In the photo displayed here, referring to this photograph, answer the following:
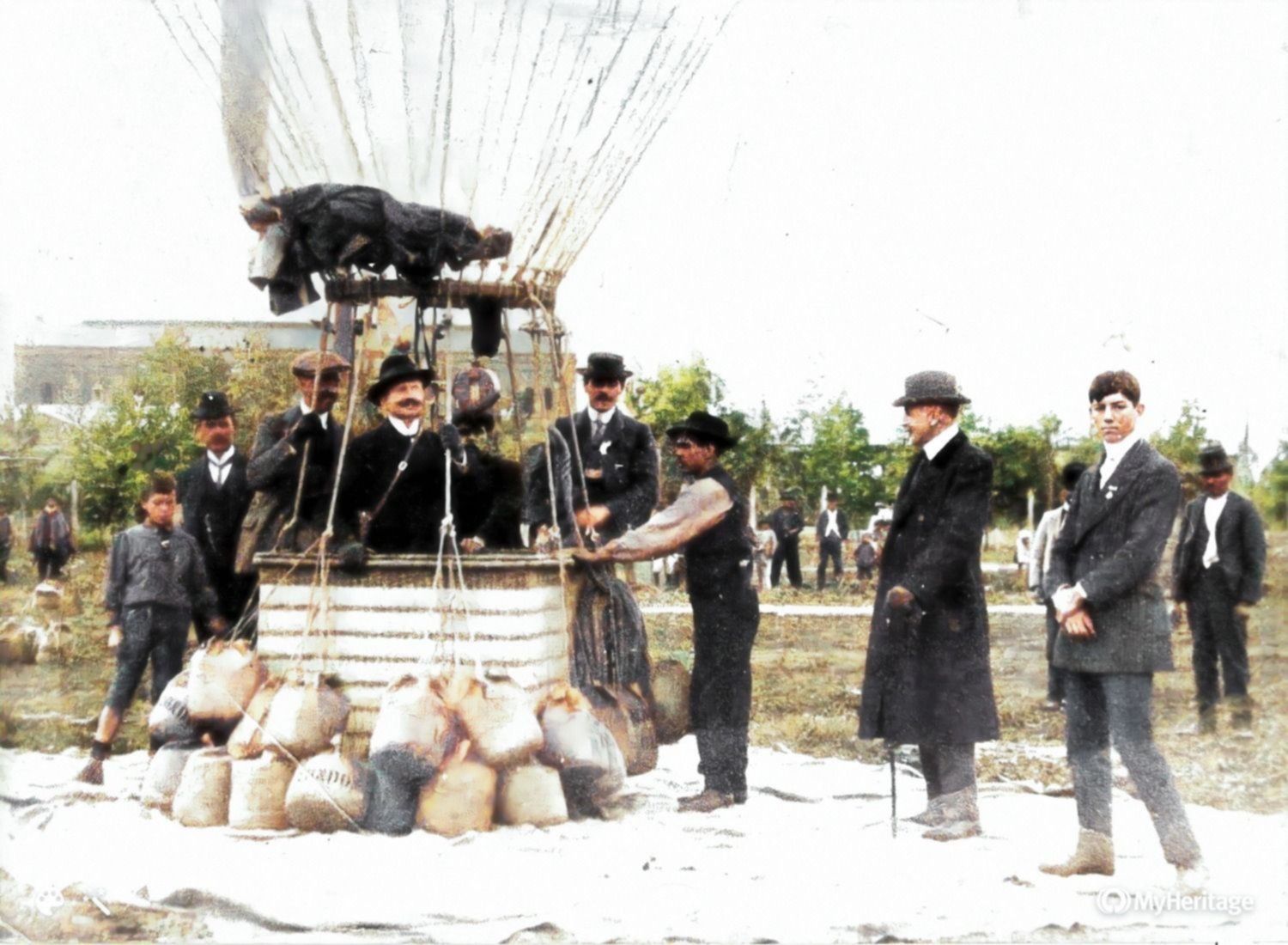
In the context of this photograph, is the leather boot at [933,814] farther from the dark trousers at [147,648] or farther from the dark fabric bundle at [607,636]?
the dark trousers at [147,648]

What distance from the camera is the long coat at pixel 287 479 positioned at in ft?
14.4

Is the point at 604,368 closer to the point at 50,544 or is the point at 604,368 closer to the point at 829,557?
the point at 829,557

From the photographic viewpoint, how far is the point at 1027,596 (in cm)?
432

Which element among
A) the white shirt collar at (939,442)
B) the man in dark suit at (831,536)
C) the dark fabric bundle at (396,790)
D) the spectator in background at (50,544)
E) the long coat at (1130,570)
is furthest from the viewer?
the spectator in background at (50,544)

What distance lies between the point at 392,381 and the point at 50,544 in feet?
3.97

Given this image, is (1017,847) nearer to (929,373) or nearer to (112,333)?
(929,373)

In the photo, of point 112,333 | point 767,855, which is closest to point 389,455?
point 112,333

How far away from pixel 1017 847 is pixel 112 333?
3074 mm

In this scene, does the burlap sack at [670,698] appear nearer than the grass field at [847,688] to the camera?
No

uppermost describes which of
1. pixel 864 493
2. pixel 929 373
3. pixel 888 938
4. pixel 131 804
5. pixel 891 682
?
pixel 929 373

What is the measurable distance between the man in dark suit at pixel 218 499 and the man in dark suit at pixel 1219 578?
2.84 m

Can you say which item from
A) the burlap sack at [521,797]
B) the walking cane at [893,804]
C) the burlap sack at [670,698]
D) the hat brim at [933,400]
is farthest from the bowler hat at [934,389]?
the burlap sack at [521,797]

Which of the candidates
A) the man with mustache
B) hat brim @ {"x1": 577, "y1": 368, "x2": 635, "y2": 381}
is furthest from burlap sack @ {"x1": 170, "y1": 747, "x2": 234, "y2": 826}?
hat brim @ {"x1": 577, "y1": 368, "x2": 635, "y2": 381}

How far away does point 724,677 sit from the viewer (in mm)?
4430
